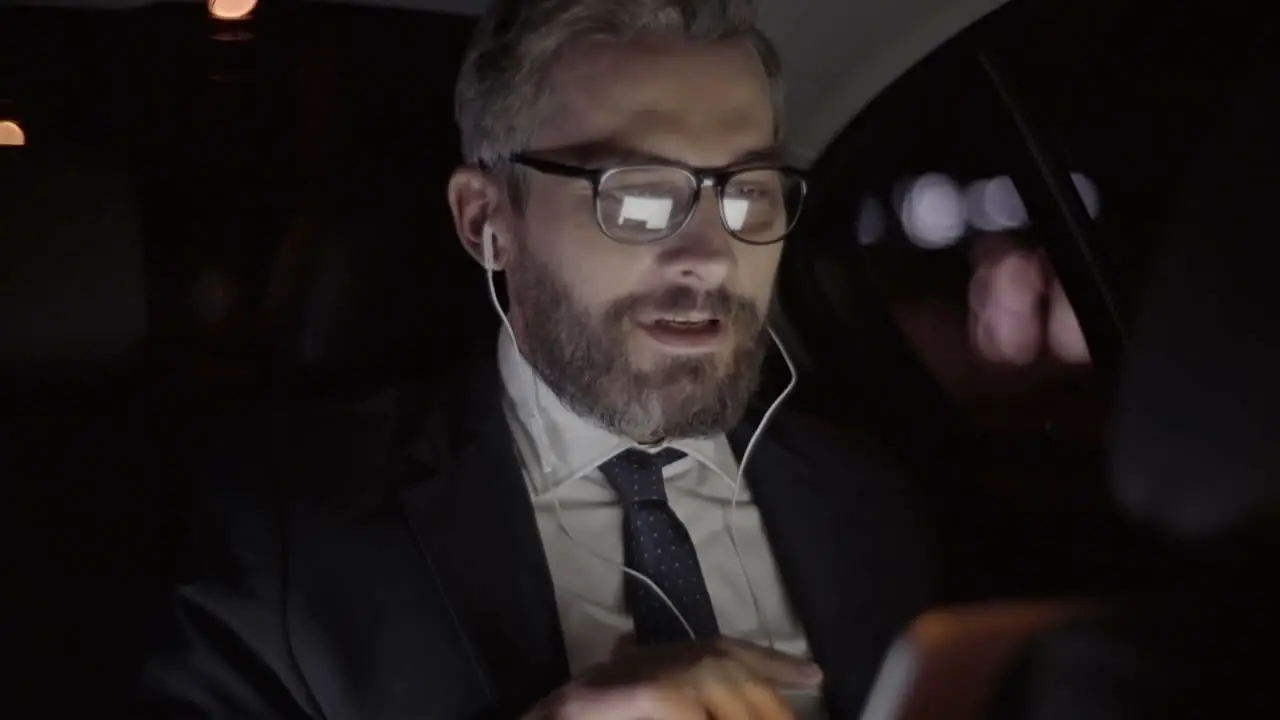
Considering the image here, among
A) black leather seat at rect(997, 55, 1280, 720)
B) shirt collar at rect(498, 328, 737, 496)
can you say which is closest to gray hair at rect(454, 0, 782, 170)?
shirt collar at rect(498, 328, 737, 496)

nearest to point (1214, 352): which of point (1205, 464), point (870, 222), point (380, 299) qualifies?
point (1205, 464)

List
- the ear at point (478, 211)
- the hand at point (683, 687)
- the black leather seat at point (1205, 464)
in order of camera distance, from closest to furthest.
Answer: the black leather seat at point (1205, 464) → the hand at point (683, 687) → the ear at point (478, 211)

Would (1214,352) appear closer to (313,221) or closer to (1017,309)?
(313,221)

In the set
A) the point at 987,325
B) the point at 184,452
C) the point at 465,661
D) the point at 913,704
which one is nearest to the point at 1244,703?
the point at 913,704

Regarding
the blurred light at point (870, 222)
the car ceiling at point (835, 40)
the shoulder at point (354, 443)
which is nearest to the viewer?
the shoulder at point (354, 443)

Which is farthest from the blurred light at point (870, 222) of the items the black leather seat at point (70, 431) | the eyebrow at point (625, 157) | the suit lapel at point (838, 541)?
the black leather seat at point (70, 431)

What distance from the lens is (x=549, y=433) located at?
1515mm

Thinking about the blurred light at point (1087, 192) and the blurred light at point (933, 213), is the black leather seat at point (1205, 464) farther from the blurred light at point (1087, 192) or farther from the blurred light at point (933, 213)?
the blurred light at point (933, 213)

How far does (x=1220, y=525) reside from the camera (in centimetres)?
66

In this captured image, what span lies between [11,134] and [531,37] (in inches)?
23.0

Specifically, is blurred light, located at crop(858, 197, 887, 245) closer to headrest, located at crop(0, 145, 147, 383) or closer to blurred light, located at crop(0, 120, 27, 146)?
headrest, located at crop(0, 145, 147, 383)

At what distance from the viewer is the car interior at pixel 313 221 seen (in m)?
1.49

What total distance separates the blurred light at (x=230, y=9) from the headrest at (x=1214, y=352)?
1218 mm

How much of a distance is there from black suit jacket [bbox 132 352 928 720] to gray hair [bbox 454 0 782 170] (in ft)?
0.88
